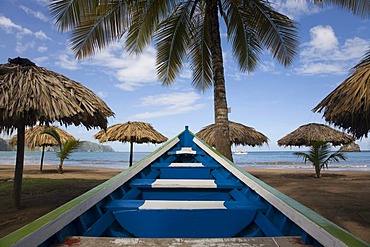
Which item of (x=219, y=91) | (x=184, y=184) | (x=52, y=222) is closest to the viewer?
(x=52, y=222)

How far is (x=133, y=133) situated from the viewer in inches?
554

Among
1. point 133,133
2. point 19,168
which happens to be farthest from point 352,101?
point 133,133

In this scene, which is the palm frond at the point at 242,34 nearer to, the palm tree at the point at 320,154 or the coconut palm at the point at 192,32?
the coconut palm at the point at 192,32

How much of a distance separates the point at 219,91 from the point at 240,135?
7200 millimetres

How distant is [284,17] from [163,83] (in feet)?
14.7

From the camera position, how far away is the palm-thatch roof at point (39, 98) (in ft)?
15.4

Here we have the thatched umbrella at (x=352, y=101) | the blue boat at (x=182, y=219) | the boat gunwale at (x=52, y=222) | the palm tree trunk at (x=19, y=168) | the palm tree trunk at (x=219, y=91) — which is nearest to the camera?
the boat gunwale at (x=52, y=222)

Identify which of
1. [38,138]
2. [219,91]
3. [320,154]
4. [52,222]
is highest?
[219,91]

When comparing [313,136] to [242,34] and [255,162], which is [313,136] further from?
[255,162]

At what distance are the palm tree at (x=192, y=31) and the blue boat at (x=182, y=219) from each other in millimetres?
4087

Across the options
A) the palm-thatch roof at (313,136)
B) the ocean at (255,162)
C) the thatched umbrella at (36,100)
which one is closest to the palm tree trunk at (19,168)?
the thatched umbrella at (36,100)

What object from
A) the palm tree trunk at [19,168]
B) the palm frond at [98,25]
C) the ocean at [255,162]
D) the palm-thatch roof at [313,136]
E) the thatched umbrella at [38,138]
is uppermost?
the palm frond at [98,25]

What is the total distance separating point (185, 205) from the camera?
2023 mm

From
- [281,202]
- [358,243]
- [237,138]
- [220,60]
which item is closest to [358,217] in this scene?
[220,60]
